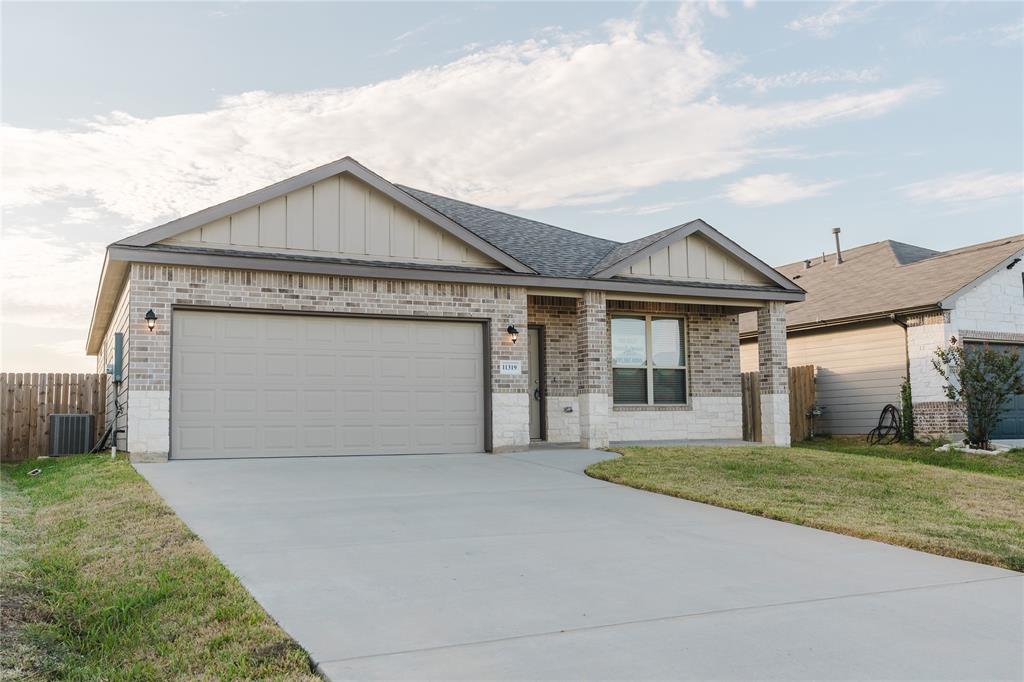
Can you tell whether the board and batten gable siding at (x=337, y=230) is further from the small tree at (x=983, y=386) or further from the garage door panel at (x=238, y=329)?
the small tree at (x=983, y=386)

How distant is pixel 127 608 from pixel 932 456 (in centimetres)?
1617

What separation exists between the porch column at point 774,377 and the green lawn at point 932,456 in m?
1.95

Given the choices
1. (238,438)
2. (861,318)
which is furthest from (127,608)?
(861,318)

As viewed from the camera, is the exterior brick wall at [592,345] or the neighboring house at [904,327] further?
the neighboring house at [904,327]

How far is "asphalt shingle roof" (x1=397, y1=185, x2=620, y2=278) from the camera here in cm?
1590

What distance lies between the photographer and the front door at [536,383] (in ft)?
53.4

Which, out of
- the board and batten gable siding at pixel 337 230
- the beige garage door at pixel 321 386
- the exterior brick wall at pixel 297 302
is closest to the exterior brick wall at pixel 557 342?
the exterior brick wall at pixel 297 302

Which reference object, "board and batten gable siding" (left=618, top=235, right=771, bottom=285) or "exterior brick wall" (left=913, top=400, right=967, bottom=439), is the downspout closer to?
"exterior brick wall" (left=913, top=400, right=967, bottom=439)

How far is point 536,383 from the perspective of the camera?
53.7 feet

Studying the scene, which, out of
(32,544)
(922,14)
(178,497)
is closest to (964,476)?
(922,14)

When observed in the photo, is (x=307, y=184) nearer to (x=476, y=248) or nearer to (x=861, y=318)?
(x=476, y=248)

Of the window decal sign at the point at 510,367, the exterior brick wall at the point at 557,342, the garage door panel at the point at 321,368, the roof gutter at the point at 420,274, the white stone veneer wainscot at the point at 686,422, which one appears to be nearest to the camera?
the roof gutter at the point at 420,274

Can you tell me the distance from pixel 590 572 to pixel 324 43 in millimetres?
11727

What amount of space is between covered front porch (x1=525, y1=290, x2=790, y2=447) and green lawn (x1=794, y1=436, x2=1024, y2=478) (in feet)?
8.65
